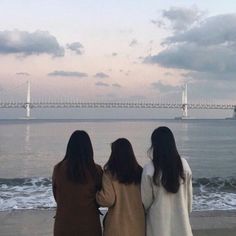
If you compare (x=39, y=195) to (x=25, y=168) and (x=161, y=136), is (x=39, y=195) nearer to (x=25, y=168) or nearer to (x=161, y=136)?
(x=161, y=136)

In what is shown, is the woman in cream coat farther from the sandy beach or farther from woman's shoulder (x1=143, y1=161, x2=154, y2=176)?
the sandy beach

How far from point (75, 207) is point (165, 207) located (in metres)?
0.71

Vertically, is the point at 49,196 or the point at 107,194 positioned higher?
the point at 107,194

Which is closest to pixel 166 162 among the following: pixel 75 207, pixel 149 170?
pixel 149 170

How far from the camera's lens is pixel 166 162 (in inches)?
141

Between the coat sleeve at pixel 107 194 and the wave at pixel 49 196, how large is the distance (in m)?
6.42

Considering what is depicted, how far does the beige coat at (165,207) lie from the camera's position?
3603mm

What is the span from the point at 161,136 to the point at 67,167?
78cm

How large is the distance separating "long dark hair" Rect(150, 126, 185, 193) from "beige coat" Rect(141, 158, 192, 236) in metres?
0.05

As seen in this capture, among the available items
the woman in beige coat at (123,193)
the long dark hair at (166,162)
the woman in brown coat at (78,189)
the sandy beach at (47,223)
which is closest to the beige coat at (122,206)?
the woman in beige coat at (123,193)

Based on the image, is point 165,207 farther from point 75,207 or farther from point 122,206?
point 75,207

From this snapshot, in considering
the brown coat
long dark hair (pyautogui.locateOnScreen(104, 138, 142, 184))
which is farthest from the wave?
long dark hair (pyautogui.locateOnScreen(104, 138, 142, 184))

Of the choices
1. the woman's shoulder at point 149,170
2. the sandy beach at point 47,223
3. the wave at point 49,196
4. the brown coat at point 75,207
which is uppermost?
the woman's shoulder at point 149,170

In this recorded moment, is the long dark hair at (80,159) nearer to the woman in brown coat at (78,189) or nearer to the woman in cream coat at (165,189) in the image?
the woman in brown coat at (78,189)
